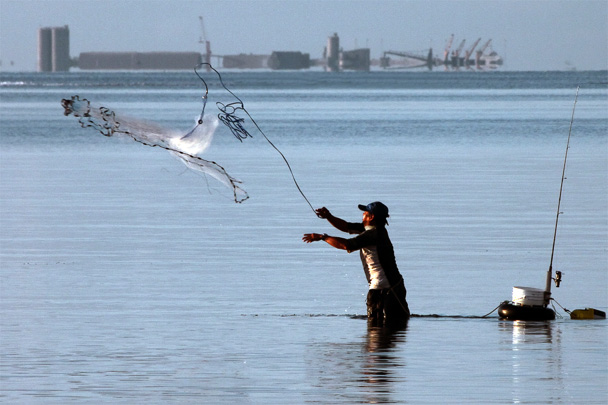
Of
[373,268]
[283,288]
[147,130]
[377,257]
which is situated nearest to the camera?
[147,130]

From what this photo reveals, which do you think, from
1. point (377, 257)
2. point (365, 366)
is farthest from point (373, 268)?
point (365, 366)

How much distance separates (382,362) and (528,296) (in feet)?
8.50

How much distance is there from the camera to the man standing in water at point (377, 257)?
1210cm

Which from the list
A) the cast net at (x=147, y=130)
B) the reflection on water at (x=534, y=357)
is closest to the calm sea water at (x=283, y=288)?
the reflection on water at (x=534, y=357)

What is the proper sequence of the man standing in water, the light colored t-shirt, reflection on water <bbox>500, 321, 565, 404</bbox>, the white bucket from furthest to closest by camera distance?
→ 1. the white bucket
2. the light colored t-shirt
3. the man standing in water
4. reflection on water <bbox>500, 321, 565, 404</bbox>

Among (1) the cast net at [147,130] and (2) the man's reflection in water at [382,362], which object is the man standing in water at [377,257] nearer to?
(2) the man's reflection in water at [382,362]

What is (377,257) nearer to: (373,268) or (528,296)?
(373,268)

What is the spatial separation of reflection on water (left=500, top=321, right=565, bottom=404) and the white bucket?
20 cm

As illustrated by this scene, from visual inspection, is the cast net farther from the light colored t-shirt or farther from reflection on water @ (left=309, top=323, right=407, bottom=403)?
reflection on water @ (left=309, top=323, right=407, bottom=403)

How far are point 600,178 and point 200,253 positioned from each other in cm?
1478

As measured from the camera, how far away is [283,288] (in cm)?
1520

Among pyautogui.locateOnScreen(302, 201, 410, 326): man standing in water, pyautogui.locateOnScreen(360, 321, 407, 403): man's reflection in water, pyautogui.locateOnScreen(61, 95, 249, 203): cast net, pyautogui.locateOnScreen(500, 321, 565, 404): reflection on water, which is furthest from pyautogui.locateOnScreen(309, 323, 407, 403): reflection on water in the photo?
pyautogui.locateOnScreen(61, 95, 249, 203): cast net

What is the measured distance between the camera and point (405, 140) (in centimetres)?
5234

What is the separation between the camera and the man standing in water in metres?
12.1
